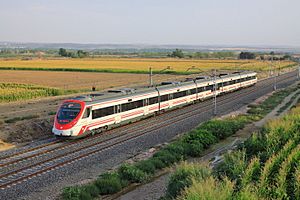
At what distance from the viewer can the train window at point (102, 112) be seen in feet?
84.7

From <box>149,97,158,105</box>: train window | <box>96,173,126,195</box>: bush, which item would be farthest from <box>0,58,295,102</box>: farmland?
<box>96,173,126,195</box>: bush

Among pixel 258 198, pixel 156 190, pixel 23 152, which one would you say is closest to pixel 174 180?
pixel 156 190

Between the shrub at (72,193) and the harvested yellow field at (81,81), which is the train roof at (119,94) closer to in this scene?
the shrub at (72,193)

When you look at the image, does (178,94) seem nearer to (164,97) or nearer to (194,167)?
(164,97)

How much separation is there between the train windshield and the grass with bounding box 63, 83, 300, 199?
6.15 metres

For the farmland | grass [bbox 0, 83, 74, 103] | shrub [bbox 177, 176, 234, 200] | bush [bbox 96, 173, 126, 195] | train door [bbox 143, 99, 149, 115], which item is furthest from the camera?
the farmland

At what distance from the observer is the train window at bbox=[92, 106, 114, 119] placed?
2583cm

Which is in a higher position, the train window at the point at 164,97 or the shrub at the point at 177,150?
the train window at the point at 164,97

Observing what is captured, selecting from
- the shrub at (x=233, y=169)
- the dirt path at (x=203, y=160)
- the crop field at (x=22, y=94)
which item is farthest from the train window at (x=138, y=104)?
the crop field at (x=22, y=94)

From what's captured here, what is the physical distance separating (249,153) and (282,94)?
129 ft

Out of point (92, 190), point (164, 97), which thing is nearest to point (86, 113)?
point (92, 190)

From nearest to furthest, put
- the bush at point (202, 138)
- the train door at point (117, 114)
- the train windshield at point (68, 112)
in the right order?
the bush at point (202, 138), the train windshield at point (68, 112), the train door at point (117, 114)

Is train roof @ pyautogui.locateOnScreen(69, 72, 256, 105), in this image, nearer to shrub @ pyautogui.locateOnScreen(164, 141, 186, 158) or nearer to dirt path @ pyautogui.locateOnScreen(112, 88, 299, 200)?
shrub @ pyautogui.locateOnScreen(164, 141, 186, 158)

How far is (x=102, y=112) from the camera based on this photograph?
87.2 ft
